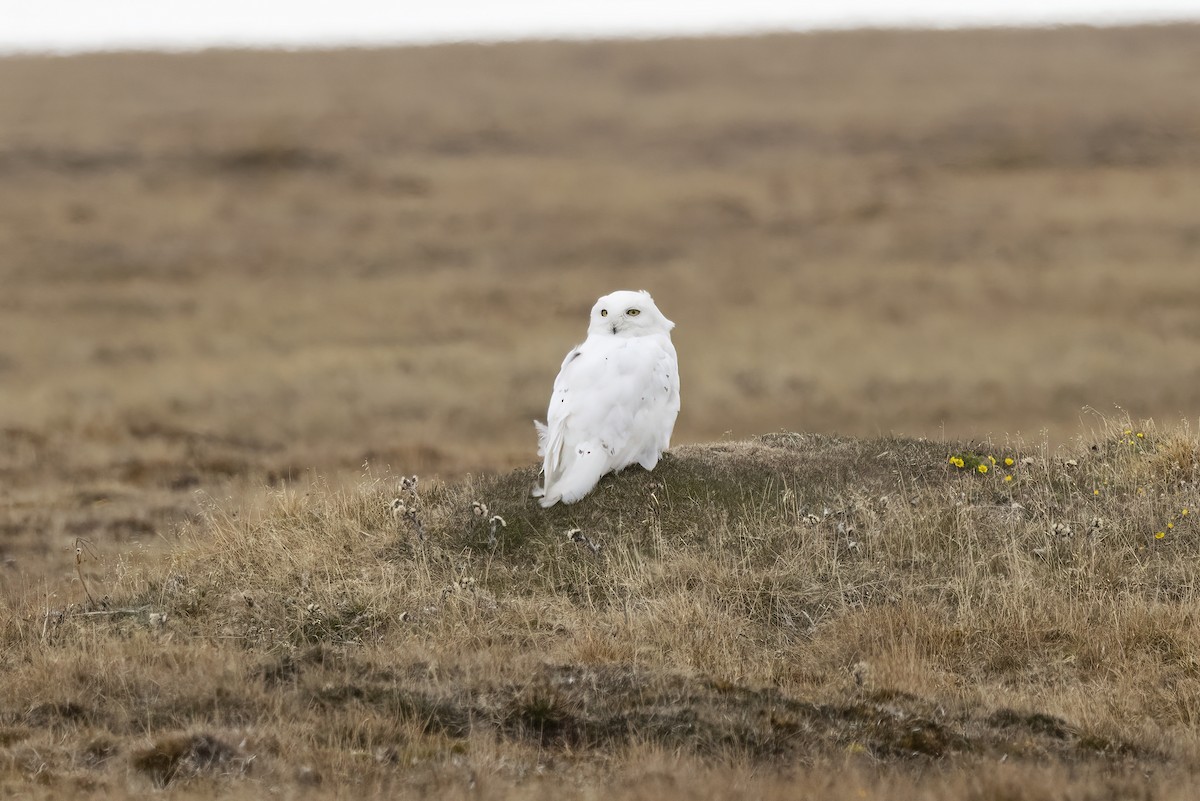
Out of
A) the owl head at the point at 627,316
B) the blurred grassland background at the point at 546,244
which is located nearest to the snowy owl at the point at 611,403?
the owl head at the point at 627,316

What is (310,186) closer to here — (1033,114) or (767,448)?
(1033,114)

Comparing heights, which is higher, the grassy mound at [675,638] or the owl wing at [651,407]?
the owl wing at [651,407]

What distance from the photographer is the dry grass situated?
24.2 feet

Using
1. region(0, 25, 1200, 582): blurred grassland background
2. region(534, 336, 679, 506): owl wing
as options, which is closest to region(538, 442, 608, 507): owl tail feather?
region(534, 336, 679, 506): owl wing

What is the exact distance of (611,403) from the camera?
1057 cm

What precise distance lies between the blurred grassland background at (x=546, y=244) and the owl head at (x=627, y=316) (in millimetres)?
5998

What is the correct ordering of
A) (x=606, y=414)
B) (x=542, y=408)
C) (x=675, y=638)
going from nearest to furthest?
1. (x=675, y=638)
2. (x=606, y=414)
3. (x=542, y=408)

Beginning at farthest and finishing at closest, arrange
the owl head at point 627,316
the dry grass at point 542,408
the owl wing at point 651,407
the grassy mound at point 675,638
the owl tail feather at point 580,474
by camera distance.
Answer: the owl head at point 627,316 → the owl wing at point 651,407 → the owl tail feather at point 580,474 → the dry grass at point 542,408 → the grassy mound at point 675,638

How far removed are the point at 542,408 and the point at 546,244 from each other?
13967 mm

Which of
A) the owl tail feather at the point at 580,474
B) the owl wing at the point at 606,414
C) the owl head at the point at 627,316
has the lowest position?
the owl tail feather at the point at 580,474

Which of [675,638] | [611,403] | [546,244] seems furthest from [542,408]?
[675,638]

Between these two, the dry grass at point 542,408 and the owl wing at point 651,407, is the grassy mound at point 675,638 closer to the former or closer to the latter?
the dry grass at point 542,408

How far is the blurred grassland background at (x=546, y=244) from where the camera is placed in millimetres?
25922

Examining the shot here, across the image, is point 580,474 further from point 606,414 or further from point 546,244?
point 546,244
